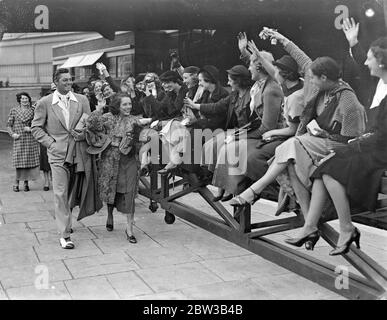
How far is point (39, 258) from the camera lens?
4434mm

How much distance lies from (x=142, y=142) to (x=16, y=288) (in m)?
1.98

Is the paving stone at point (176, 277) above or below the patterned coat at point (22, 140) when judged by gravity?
below

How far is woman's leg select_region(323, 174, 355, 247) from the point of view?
125 inches

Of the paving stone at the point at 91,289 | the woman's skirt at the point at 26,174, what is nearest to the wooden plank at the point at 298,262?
the paving stone at the point at 91,289

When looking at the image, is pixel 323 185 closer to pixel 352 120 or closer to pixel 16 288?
pixel 352 120

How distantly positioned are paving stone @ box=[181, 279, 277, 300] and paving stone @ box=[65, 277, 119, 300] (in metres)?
0.56

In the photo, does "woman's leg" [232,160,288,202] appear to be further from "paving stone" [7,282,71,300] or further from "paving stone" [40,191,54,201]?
"paving stone" [40,191,54,201]

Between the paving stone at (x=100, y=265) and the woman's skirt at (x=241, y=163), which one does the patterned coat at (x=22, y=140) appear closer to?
the paving stone at (x=100, y=265)

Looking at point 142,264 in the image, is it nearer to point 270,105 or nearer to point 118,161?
point 118,161

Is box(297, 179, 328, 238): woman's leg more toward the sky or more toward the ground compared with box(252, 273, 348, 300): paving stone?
more toward the sky

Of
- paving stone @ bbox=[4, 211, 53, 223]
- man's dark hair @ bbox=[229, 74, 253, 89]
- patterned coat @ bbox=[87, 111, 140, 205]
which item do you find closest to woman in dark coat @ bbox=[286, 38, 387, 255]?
man's dark hair @ bbox=[229, 74, 253, 89]

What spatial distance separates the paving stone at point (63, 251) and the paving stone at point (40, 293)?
0.75 m

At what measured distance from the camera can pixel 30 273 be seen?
401cm

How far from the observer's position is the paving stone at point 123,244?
15.7 feet
